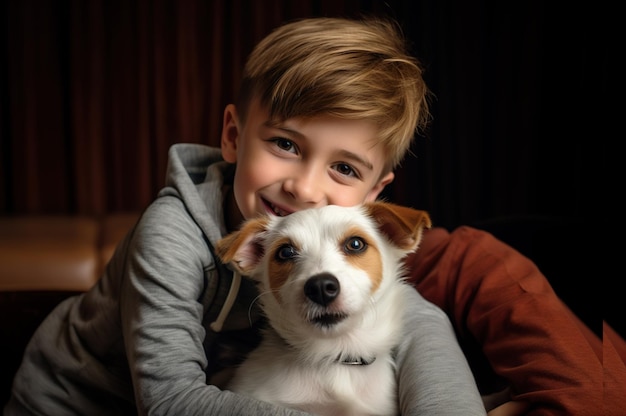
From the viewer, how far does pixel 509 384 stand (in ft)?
3.66

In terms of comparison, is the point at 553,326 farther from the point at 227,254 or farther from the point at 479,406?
the point at 227,254

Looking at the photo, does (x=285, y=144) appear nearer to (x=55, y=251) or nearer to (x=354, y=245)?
(x=354, y=245)

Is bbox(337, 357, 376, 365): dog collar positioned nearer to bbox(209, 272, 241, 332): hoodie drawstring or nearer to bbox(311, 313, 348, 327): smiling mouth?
bbox(311, 313, 348, 327): smiling mouth

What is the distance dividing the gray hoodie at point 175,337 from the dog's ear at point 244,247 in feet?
0.27

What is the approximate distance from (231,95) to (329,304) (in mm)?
1404

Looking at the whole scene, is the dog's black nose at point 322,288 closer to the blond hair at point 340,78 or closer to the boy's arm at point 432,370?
the boy's arm at point 432,370

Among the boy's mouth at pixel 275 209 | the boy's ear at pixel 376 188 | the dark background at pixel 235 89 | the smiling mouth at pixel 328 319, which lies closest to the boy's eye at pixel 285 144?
the boy's mouth at pixel 275 209

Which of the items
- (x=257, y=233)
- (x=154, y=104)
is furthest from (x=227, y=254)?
(x=154, y=104)

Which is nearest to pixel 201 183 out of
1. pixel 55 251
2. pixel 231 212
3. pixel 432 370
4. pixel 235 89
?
pixel 231 212

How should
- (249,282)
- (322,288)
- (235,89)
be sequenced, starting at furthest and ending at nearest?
(235,89), (249,282), (322,288)

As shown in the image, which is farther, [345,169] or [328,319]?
[345,169]

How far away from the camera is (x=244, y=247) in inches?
42.7

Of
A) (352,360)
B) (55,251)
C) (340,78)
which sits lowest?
(55,251)

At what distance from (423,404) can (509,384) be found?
25 centimetres
